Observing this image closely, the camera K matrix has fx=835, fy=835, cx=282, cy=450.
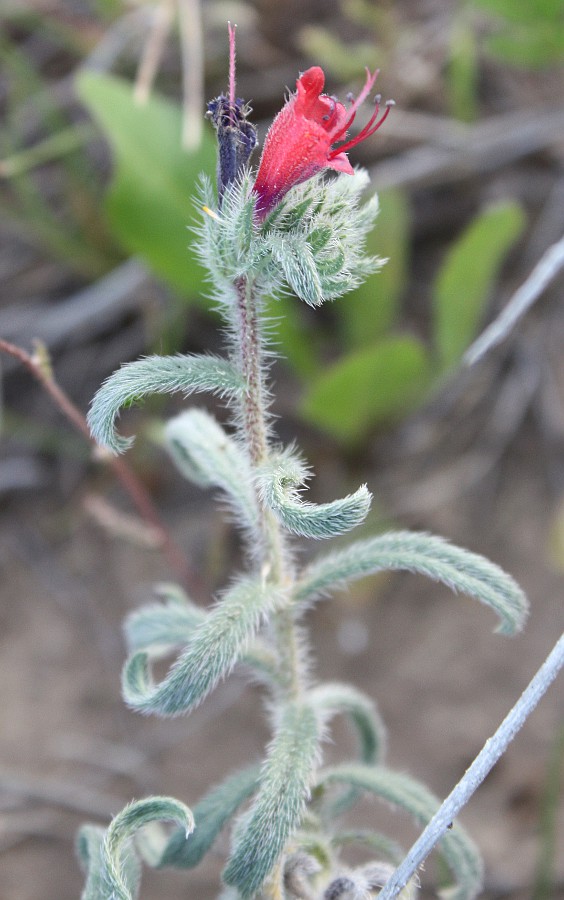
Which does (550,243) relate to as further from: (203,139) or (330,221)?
(330,221)

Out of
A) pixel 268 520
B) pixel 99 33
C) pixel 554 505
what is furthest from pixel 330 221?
pixel 99 33

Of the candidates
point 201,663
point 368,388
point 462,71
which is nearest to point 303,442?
point 368,388

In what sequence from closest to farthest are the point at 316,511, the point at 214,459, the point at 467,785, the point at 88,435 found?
the point at 316,511 → the point at 467,785 → the point at 214,459 → the point at 88,435

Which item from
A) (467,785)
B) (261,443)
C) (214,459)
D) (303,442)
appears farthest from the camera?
(303,442)

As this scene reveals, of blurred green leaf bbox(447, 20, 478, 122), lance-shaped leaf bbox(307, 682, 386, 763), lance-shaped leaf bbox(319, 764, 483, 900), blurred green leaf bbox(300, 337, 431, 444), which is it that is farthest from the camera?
blurred green leaf bbox(447, 20, 478, 122)

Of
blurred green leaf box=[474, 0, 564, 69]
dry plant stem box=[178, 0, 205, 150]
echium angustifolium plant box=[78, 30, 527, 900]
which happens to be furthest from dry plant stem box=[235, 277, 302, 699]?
blurred green leaf box=[474, 0, 564, 69]

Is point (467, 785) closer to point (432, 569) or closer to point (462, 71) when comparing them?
point (432, 569)

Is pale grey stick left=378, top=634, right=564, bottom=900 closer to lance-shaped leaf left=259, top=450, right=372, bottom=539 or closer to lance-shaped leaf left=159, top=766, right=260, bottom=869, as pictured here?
lance-shaped leaf left=159, top=766, right=260, bottom=869
